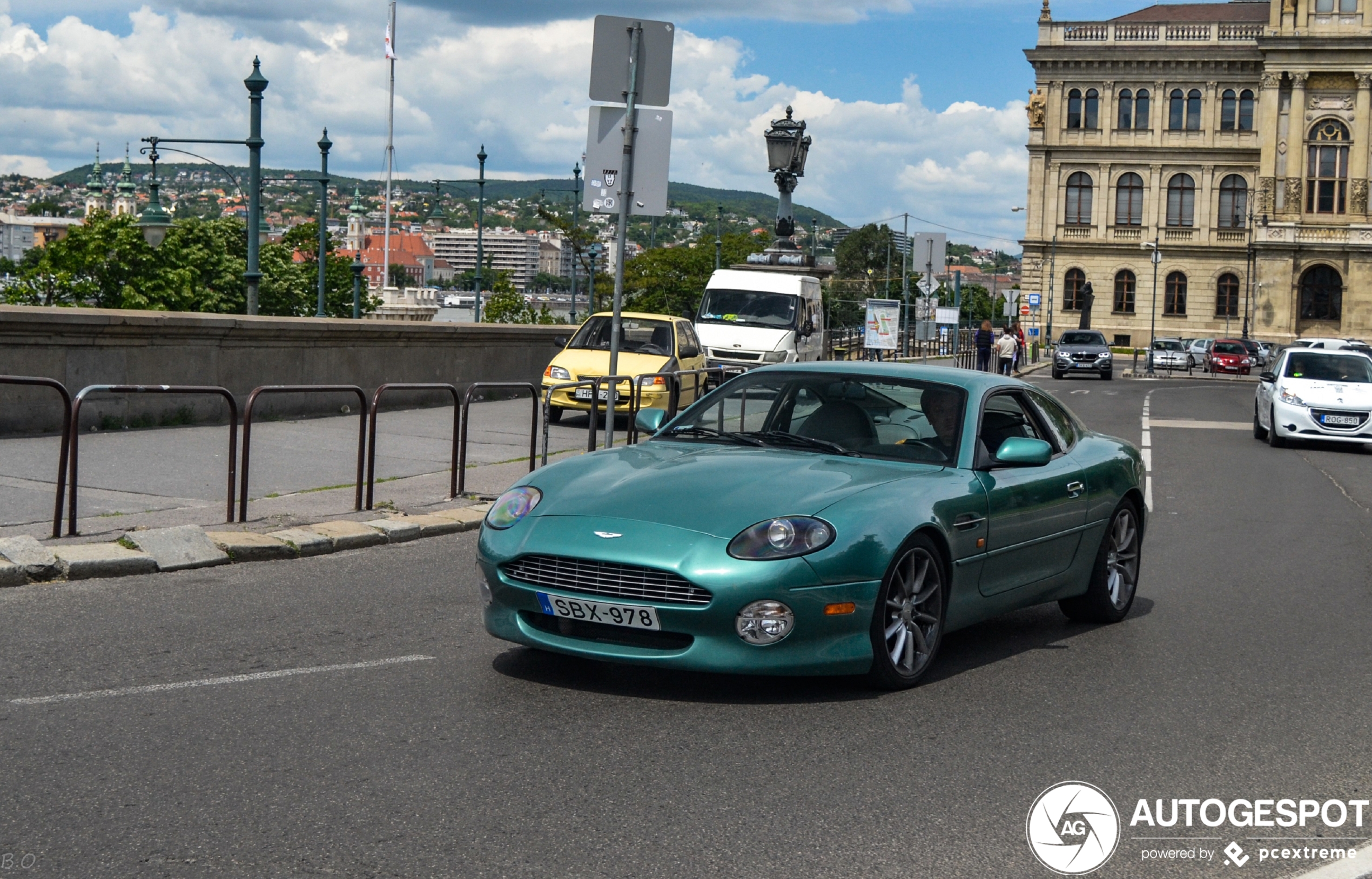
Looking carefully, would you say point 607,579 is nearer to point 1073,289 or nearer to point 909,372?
point 909,372

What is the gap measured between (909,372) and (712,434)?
102cm

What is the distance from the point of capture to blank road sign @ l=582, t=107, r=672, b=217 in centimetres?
1263

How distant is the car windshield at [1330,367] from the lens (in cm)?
2328

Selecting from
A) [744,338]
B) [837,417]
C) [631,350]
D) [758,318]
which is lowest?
[837,417]

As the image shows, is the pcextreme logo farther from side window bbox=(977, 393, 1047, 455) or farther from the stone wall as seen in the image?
the stone wall

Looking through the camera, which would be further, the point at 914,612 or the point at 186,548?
the point at 186,548

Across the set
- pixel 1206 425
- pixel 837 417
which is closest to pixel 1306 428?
pixel 1206 425

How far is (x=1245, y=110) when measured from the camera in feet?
307

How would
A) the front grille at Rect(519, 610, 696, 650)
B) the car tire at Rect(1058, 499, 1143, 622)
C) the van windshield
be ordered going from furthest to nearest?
the van windshield
the car tire at Rect(1058, 499, 1143, 622)
the front grille at Rect(519, 610, 696, 650)

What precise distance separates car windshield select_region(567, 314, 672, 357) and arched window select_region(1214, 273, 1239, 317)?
79.2 m

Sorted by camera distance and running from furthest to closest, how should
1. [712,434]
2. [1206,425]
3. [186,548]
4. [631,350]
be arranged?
[1206,425] → [631,350] → [186,548] → [712,434]

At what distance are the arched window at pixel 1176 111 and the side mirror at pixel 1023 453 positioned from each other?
310 feet

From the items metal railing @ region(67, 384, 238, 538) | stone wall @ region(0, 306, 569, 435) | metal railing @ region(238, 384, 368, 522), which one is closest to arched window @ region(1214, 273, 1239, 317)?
stone wall @ region(0, 306, 569, 435)

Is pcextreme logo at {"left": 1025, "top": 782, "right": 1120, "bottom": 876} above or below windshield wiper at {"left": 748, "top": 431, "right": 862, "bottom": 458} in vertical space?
below
